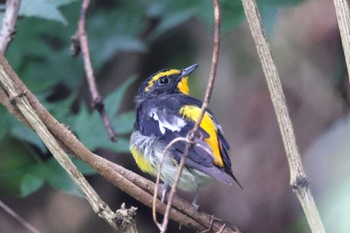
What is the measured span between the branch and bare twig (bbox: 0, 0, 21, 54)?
1.17 meters

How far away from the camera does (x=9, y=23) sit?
137 inches

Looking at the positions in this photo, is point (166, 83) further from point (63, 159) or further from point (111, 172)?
point (63, 159)

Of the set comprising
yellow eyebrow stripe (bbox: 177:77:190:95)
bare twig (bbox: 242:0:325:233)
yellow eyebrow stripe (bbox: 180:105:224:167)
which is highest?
yellow eyebrow stripe (bbox: 177:77:190:95)

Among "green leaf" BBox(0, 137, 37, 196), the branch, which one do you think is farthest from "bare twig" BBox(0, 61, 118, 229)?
"green leaf" BBox(0, 137, 37, 196)

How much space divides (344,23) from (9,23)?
5.65ft

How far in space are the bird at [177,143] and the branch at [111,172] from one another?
12.7 inches

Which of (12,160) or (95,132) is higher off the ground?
(12,160)

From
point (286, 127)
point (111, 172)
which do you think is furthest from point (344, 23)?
point (111, 172)

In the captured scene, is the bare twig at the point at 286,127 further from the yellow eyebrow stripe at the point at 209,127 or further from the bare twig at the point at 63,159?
the yellow eyebrow stripe at the point at 209,127

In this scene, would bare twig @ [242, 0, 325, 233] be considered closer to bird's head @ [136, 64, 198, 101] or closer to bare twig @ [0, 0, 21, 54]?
bare twig @ [0, 0, 21, 54]

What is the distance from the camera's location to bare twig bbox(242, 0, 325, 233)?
203 cm

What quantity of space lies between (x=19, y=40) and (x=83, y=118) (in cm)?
65

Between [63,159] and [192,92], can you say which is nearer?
[63,159]

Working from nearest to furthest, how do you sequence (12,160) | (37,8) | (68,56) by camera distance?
(37,8), (12,160), (68,56)
